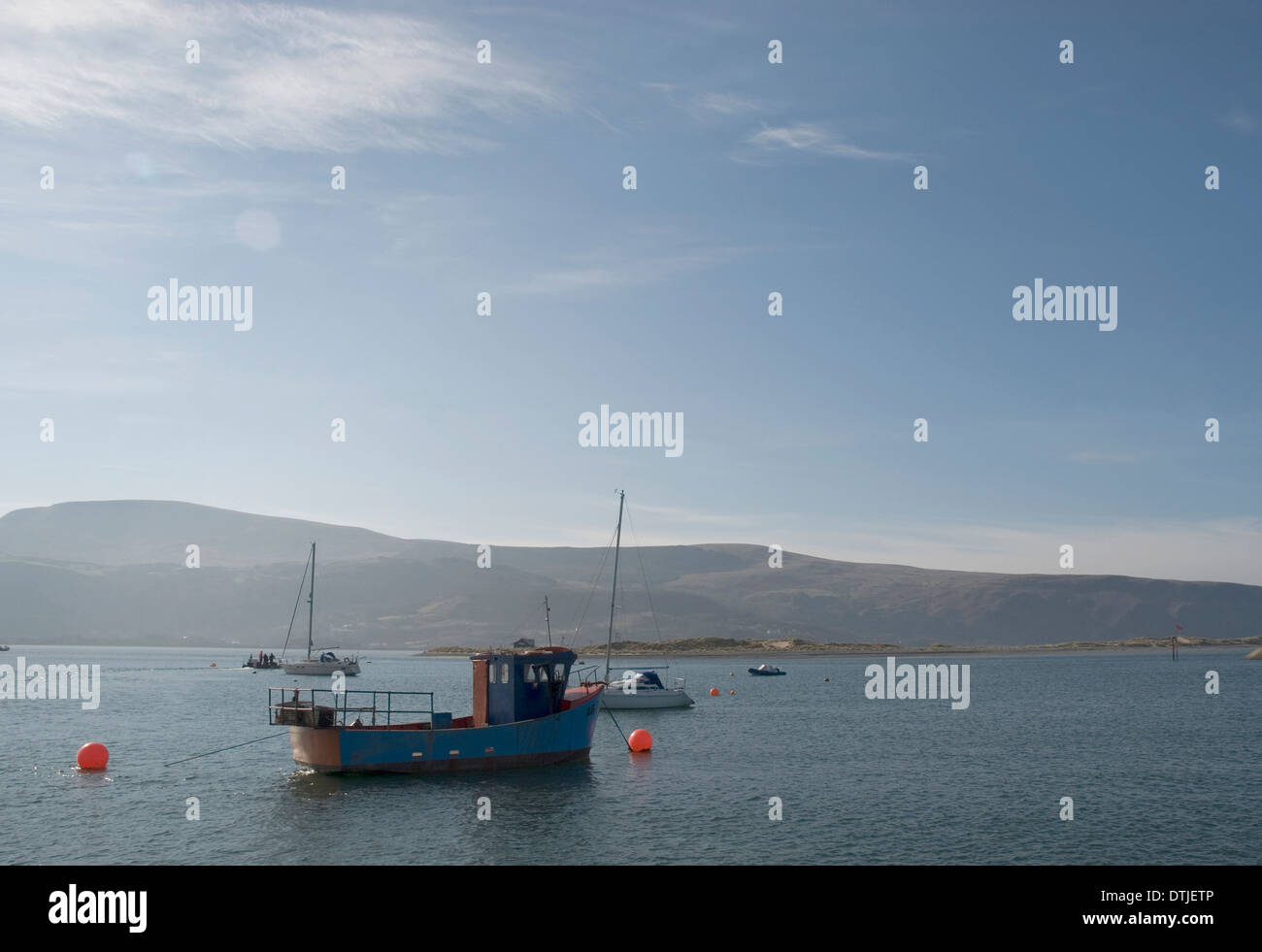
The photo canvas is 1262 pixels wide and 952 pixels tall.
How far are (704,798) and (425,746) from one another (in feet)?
43.4

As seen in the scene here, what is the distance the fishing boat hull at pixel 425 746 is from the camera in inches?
1779

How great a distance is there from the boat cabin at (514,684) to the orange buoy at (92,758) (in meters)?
18.8

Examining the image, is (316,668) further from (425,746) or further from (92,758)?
(425,746)

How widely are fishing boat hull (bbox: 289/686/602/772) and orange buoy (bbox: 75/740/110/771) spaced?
11011mm

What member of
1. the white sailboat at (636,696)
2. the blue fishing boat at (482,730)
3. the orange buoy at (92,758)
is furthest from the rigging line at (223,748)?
the white sailboat at (636,696)

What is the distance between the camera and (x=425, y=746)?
1796 inches

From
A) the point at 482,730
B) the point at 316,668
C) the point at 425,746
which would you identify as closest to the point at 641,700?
the point at 482,730

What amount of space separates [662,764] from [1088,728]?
35.2 meters

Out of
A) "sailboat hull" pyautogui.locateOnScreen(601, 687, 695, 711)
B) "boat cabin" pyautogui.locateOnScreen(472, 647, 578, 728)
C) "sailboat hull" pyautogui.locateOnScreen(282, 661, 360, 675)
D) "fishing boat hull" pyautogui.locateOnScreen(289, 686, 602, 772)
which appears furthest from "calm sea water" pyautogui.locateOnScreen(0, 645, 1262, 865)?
"sailboat hull" pyautogui.locateOnScreen(282, 661, 360, 675)

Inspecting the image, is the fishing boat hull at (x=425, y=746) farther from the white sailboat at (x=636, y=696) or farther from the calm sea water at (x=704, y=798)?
the white sailboat at (x=636, y=696)

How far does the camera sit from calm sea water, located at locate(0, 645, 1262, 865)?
107ft

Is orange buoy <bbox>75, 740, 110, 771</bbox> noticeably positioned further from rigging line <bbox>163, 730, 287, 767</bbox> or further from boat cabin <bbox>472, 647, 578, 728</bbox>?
boat cabin <bbox>472, 647, 578, 728</bbox>
